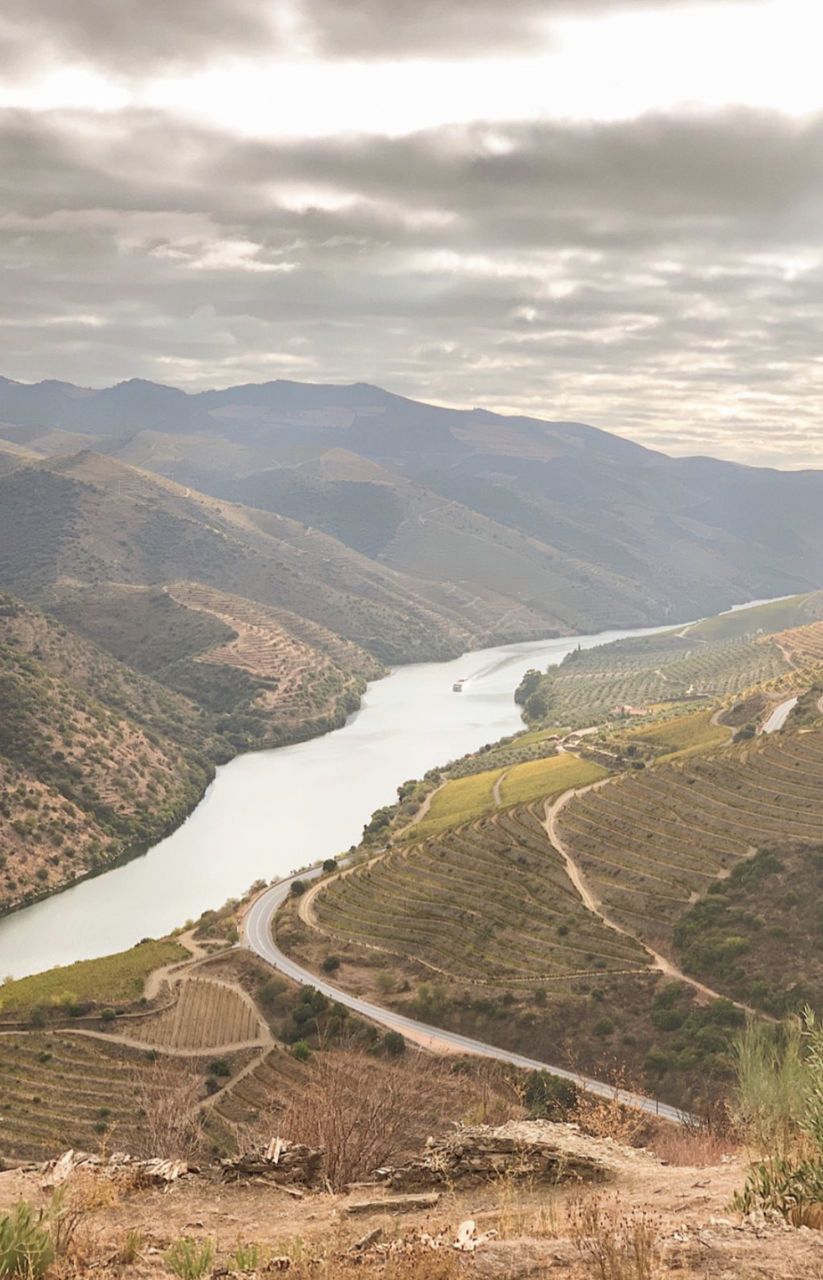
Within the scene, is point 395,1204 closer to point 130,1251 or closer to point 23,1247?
point 130,1251

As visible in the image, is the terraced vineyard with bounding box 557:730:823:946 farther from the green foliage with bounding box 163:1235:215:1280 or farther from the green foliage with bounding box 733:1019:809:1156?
the green foliage with bounding box 163:1235:215:1280

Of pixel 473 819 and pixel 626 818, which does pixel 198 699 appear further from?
pixel 626 818

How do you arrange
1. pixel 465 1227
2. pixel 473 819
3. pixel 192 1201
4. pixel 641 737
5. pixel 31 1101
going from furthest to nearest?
1. pixel 641 737
2. pixel 473 819
3. pixel 31 1101
4. pixel 192 1201
5. pixel 465 1227

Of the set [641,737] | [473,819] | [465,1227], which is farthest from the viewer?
[641,737]

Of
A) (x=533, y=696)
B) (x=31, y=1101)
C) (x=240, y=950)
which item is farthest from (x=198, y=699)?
(x=31, y=1101)

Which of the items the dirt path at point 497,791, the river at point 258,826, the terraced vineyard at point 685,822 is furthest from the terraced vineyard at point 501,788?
the river at point 258,826

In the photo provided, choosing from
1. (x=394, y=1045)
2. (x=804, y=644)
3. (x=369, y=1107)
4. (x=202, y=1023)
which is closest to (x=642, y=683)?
(x=804, y=644)

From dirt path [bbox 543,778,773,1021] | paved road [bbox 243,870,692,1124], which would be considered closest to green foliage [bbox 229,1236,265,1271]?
paved road [bbox 243,870,692,1124]
